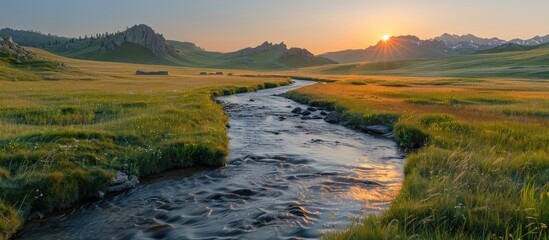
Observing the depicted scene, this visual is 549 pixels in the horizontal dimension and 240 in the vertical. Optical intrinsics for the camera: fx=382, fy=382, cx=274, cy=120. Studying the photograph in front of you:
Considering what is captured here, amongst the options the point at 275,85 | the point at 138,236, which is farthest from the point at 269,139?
the point at 275,85

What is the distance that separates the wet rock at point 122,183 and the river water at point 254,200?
30cm

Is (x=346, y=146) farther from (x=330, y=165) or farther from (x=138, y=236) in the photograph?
(x=138, y=236)

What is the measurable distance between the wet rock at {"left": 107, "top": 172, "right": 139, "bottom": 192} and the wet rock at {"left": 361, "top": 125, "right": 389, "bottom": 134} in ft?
56.8

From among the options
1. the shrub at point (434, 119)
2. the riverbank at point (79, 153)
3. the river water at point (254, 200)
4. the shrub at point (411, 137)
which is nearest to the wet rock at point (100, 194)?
the riverbank at point (79, 153)

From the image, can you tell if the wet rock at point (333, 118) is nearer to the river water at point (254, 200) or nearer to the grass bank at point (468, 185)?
the grass bank at point (468, 185)

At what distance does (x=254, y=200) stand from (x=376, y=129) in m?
16.1

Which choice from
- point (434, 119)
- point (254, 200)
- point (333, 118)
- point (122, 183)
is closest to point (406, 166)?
point (254, 200)

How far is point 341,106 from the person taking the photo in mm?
37250

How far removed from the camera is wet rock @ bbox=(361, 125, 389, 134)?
2630 centimetres

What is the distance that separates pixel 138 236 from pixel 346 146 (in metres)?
14.3

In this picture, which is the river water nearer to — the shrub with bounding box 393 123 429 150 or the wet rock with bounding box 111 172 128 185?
the wet rock with bounding box 111 172 128 185

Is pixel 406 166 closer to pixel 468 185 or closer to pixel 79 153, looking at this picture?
pixel 468 185

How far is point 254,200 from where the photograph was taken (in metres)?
13.0

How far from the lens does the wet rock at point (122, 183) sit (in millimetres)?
13680
